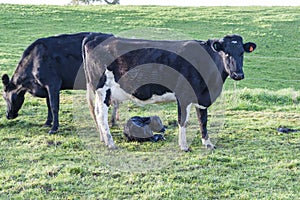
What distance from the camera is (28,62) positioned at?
29.5 ft

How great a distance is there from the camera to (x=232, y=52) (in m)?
6.99

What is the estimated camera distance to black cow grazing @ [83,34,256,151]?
24.0 ft

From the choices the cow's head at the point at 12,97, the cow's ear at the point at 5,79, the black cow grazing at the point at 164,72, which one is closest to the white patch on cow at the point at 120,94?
the black cow grazing at the point at 164,72

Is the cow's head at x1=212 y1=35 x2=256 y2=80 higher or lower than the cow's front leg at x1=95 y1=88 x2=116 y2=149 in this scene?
higher

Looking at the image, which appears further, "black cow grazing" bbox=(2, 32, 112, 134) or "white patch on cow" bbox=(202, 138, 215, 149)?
"black cow grazing" bbox=(2, 32, 112, 134)

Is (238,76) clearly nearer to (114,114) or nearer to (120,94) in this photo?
(120,94)

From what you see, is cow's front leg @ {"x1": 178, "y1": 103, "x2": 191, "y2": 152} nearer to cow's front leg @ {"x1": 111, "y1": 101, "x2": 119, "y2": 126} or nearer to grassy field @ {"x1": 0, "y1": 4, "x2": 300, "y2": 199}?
grassy field @ {"x1": 0, "y1": 4, "x2": 300, "y2": 199}

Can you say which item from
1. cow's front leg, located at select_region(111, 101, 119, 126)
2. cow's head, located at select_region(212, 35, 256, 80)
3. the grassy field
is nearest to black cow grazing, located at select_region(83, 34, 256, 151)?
cow's head, located at select_region(212, 35, 256, 80)

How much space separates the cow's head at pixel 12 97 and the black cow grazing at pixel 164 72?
81.3 inches

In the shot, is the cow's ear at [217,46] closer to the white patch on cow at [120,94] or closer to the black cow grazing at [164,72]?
the black cow grazing at [164,72]

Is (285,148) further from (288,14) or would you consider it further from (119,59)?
(288,14)

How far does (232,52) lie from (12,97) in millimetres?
4669

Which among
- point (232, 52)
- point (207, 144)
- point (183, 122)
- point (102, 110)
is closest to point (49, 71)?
point (102, 110)

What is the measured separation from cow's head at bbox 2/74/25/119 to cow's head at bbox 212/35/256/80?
4.29 metres
